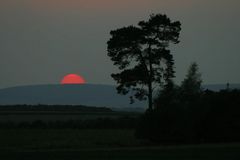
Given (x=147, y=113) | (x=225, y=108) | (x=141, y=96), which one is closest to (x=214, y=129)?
(x=225, y=108)

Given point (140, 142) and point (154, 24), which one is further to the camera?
point (154, 24)

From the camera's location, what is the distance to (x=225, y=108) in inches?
2178

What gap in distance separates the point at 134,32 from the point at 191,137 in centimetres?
1841

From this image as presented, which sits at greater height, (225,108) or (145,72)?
(145,72)

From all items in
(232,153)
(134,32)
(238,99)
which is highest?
(134,32)

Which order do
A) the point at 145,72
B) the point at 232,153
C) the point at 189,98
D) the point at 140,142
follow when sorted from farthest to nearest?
the point at 145,72
the point at 189,98
the point at 140,142
the point at 232,153

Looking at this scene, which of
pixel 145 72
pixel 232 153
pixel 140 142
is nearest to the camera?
pixel 232 153

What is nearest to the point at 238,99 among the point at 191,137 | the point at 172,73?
the point at 191,137

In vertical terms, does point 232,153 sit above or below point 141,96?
below

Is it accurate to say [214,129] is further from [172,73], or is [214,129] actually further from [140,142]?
[172,73]

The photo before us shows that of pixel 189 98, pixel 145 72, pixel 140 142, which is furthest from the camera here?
pixel 145 72

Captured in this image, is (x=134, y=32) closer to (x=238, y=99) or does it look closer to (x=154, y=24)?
(x=154, y=24)

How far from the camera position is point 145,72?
2729 inches

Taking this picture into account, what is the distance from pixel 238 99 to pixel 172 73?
15.5 m
